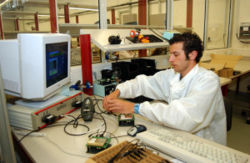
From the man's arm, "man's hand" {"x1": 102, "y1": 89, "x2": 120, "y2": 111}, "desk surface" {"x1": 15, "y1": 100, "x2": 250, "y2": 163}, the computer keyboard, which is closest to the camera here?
the computer keyboard

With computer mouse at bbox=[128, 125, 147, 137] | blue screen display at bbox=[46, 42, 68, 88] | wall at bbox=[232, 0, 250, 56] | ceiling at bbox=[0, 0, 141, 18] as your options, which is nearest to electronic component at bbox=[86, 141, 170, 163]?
computer mouse at bbox=[128, 125, 147, 137]

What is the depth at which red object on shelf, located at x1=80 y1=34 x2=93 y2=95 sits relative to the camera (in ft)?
5.22

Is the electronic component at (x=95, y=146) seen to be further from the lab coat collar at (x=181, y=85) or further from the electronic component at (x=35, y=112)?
the lab coat collar at (x=181, y=85)

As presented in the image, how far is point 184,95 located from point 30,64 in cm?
89

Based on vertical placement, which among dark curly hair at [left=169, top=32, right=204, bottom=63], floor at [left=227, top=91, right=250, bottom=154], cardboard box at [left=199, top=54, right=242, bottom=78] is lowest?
floor at [left=227, top=91, right=250, bottom=154]

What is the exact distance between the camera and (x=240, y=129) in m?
2.60

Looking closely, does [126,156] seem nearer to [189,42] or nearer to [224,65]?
[189,42]

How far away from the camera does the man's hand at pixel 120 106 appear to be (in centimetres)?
109

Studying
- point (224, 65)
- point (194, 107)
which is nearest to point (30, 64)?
point (194, 107)

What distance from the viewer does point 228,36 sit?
395 cm

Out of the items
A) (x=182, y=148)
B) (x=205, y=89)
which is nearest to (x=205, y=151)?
(x=182, y=148)

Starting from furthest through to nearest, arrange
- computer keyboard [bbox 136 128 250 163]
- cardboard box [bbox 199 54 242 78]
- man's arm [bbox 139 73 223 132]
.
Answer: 1. cardboard box [bbox 199 54 242 78]
2. man's arm [bbox 139 73 223 132]
3. computer keyboard [bbox 136 128 250 163]

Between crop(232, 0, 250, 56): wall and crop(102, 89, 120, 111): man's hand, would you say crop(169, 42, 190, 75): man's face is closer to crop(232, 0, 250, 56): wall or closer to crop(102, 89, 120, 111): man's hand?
crop(102, 89, 120, 111): man's hand

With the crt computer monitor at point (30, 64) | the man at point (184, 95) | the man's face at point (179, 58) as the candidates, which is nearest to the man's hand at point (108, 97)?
the man at point (184, 95)
